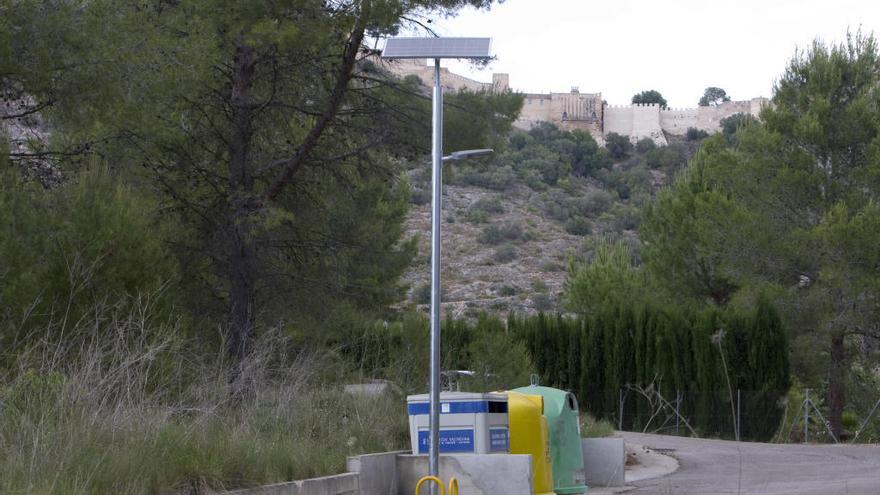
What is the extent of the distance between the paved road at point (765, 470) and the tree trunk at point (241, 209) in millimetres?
6656

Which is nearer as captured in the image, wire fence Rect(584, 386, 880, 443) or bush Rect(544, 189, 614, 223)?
wire fence Rect(584, 386, 880, 443)

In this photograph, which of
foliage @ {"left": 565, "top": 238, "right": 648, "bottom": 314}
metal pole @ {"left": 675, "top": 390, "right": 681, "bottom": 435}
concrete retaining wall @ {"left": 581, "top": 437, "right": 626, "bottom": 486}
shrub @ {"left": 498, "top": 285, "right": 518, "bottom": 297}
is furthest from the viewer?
shrub @ {"left": 498, "top": 285, "right": 518, "bottom": 297}

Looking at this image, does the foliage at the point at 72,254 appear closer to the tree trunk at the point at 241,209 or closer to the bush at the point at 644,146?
the tree trunk at the point at 241,209

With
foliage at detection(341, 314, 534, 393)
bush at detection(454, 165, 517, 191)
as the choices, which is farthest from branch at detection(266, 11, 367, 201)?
bush at detection(454, 165, 517, 191)

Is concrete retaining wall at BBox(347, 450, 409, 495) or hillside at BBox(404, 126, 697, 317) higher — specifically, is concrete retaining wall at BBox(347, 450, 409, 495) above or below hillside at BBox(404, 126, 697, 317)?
below

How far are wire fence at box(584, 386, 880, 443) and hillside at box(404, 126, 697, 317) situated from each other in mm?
31461

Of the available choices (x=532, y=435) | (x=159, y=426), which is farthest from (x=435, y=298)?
(x=159, y=426)

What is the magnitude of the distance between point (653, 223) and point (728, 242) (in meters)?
6.60

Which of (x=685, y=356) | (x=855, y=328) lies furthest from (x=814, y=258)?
(x=685, y=356)

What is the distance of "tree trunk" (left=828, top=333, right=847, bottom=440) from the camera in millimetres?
31547

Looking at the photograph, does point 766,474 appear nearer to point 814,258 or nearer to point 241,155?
point 241,155

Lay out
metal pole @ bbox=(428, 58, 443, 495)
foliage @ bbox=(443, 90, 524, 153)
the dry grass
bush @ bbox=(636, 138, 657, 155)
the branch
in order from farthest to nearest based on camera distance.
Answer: bush @ bbox=(636, 138, 657, 155)
foliage @ bbox=(443, 90, 524, 153)
the branch
metal pole @ bbox=(428, 58, 443, 495)
the dry grass

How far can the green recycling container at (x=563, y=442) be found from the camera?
1399 cm

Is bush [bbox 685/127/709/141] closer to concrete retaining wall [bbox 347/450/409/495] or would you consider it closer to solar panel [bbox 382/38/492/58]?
solar panel [bbox 382/38/492/58]
